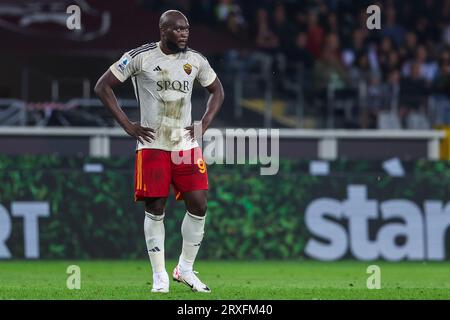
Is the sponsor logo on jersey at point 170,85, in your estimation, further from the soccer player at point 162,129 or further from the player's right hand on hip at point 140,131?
the player's right hand on hip at point 140,131

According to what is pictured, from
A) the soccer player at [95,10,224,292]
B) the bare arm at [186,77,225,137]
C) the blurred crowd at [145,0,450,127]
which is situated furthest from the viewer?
the blurred crowd at [145,0,450,127]

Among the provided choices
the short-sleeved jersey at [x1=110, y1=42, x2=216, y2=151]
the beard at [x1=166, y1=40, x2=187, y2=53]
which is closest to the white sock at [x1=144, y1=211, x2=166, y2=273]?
the short-sleeved jersey at [x1=110, y1=42, x2=216, y2=151]

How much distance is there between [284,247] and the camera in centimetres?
1808

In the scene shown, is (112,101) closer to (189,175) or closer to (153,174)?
(153,174)

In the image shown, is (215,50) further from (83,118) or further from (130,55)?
(130,55)

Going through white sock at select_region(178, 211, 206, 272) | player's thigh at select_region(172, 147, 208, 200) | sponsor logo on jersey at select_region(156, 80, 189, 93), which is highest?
sponsor logo on jersey at select_region(156, 80, 189, 93)

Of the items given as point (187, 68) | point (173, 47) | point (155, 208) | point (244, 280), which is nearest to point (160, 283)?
point (155, 208)

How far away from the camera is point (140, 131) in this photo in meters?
11.6

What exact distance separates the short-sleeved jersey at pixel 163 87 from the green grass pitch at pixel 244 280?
130 centimetres

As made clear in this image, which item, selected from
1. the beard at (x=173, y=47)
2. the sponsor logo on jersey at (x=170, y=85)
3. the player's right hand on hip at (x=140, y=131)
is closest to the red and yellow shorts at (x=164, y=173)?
the player's right hand on hip at (x=140, y=131)

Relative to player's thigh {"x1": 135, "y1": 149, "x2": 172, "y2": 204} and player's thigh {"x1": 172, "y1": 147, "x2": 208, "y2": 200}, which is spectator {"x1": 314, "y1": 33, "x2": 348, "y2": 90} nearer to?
player's thigh {"x1": 172, "y1": 147, "x2": 208, "y2": 200}

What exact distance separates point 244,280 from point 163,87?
3.38 m

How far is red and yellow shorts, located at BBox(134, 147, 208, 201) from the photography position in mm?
11562

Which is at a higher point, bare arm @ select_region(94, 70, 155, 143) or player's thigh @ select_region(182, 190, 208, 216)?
bare arm @ select_region(94, 70, 155, 143)
